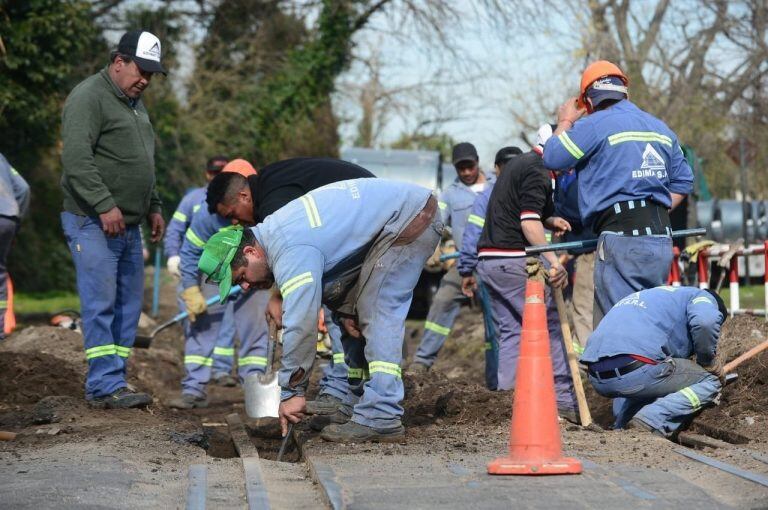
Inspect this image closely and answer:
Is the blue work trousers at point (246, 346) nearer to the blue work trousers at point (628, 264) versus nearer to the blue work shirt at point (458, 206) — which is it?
the blue work shirt at point (458, 206)

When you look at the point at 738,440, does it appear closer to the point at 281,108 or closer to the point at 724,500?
the point at 724,500

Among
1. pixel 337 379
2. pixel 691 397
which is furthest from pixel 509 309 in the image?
pixel 691 397

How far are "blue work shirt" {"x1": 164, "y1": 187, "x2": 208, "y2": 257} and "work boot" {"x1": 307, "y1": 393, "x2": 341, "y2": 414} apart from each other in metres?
4.00

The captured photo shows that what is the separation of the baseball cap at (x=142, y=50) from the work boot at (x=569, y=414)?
360 cm

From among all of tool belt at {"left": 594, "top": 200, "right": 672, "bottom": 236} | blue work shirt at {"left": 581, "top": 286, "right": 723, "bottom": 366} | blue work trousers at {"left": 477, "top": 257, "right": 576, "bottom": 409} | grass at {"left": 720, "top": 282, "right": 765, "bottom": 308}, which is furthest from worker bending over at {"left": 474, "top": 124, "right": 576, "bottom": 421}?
grass at {"left": 720, "top": 282, "right": 765, "bottom": 308}

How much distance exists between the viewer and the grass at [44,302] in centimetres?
2330

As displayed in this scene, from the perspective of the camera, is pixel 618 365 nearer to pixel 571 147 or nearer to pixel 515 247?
pixel 571 147

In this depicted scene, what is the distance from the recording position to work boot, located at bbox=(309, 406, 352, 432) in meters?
7.51

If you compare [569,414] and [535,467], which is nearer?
[535,467]

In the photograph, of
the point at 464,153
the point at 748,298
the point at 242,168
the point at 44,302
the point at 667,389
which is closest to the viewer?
the point at 667,389

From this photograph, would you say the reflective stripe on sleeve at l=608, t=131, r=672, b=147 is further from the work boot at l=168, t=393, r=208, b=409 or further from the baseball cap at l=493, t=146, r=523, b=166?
the work boot at l=168, t=393, r=208, b=409

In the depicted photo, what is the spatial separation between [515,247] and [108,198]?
303 cm

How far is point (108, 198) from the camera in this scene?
8.07 meters

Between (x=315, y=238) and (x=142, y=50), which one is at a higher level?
(x=142, y=50)
